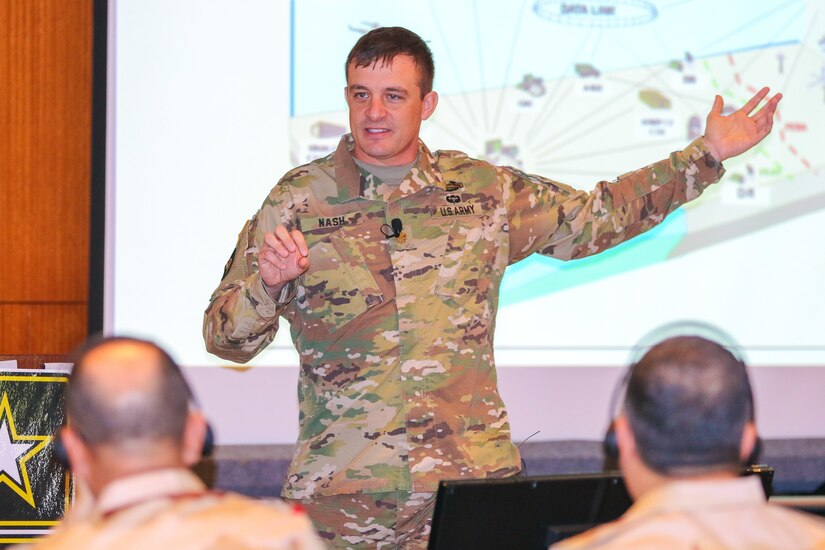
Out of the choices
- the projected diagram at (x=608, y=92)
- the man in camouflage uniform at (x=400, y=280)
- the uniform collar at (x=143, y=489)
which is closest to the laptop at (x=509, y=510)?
the man in camouflage uniform at (x=400, y=280)

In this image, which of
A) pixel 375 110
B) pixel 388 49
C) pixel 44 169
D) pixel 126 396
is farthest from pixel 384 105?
pixel 44 169

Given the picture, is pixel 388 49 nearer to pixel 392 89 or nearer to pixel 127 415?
pixel 392 89

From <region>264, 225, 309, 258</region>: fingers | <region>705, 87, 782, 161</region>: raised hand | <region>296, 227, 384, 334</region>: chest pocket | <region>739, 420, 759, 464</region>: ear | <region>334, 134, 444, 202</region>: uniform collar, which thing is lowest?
<region>739, 420, 759, 464</region>: ear

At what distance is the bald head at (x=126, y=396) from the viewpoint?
4.48ft

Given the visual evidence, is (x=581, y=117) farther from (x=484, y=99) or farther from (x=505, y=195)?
(x=505, y=195)

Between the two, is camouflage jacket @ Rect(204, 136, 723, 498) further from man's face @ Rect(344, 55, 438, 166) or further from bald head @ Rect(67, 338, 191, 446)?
bald head @ Rect(67, 338, 191, 446)

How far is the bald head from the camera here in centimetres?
137

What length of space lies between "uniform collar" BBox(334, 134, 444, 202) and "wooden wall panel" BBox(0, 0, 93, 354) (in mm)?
1633

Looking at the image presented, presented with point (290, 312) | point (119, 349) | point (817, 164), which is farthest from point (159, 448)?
point (817, 164)

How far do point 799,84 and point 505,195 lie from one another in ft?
5.93

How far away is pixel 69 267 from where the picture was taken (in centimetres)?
384

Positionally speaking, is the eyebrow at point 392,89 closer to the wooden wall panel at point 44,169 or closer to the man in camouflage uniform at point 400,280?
the man in camouflage uniform at point 400,280

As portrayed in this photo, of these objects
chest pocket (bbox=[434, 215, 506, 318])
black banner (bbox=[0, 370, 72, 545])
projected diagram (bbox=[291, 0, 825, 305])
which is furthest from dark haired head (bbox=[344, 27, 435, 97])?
projected diagram (bbox=[291, 0, 825, 305])

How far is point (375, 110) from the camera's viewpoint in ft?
7.98
